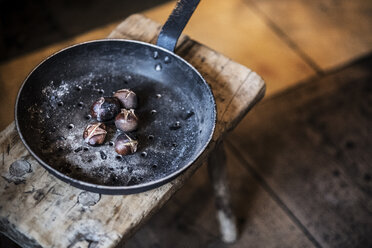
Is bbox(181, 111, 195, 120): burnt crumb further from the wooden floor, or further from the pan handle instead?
the wooden floor

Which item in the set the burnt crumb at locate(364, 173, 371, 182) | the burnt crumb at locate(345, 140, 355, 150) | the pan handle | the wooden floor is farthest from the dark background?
the burnt crumb at locate(364, 173, 371, 182)

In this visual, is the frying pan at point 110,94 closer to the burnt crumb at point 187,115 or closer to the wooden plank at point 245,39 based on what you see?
the burnt crumb at point 187,115

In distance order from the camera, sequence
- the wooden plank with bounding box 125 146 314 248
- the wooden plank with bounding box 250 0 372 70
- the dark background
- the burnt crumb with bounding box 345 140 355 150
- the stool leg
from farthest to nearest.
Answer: the wooden plank with bounding box 250 0 372 70 < the dark background < the burnt crumb with bounding box 345 140 355 150 < the wooden plank with bounding box 125 146 314 248 < the stool leg

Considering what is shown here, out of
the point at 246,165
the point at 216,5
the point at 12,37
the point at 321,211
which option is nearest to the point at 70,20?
the point at 12,37

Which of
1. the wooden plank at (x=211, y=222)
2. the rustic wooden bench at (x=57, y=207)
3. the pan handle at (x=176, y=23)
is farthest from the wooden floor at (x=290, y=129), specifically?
the pan handle at (x=176, y=23)

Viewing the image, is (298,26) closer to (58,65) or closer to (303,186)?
(303,186)

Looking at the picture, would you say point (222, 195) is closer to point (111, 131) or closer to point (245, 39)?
point (111, 131)

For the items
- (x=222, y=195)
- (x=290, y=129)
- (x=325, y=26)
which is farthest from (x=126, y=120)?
(x=325, y=26)

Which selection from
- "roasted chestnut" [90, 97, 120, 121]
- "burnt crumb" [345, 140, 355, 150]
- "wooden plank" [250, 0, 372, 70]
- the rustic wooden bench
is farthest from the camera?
"wooden plank" [250, 0, 372, 70]

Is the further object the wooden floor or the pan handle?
the wooden floor
